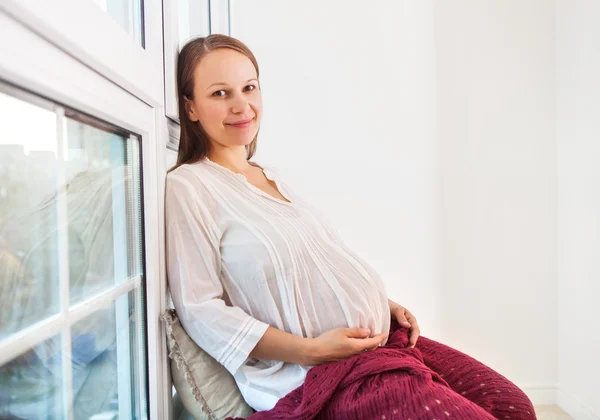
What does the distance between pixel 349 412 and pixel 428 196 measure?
1.55 metres

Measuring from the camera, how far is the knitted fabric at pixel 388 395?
71 centimetres

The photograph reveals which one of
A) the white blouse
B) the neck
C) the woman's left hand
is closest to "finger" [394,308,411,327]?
the woman's left hand

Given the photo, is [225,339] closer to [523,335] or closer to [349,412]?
[349,412]

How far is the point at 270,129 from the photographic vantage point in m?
2.05

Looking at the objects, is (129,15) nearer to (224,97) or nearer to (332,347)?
(224,97)

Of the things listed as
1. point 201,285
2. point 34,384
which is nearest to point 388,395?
point 201,285

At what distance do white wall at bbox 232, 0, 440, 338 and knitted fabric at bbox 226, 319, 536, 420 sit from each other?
1168mm

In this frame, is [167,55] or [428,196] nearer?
[167,55]

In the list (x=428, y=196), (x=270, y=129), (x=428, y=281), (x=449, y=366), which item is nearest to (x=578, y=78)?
(x=428, y=196)

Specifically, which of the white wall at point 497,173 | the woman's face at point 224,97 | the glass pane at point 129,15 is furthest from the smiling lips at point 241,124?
the white wall at point 497,173

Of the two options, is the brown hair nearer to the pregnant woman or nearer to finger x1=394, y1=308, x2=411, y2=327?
the pregnant woman

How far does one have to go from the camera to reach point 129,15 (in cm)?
87

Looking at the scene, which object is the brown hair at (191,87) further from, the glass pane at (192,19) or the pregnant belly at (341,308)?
the pregnant belly at (341,308)

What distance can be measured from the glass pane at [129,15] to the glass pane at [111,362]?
0.50 metres
